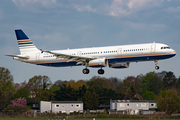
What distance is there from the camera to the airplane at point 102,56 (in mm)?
50188

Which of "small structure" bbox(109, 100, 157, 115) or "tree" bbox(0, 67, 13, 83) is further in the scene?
"tree" bbox(0, 67, 13, 83)

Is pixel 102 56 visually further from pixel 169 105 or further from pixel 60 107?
pixel 169 105

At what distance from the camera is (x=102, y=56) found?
5312cm

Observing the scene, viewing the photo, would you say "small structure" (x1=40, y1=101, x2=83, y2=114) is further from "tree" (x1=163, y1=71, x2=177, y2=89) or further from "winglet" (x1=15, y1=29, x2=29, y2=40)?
"tree" (x1=163, y1=71, x2=177, y2=89)

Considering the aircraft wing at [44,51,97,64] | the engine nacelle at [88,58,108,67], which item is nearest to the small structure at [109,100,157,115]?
the aircraft wing at [44,51,97,64]

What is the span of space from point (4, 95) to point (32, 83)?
81.2 ft

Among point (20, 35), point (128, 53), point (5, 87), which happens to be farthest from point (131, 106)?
point (5, 87)

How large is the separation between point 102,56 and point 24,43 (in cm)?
2066

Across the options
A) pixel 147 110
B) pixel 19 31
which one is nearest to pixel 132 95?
pixel 147 110

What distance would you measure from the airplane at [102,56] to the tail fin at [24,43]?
1.02 m

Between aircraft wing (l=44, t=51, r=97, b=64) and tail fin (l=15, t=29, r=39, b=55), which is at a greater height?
tail fin (l=15, t=29, r=39, b=55)

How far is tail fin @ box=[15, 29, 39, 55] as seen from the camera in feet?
208

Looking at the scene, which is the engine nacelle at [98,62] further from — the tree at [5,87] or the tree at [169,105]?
the tree at [5,87]

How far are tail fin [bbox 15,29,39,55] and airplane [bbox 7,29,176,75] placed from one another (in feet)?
3.35
